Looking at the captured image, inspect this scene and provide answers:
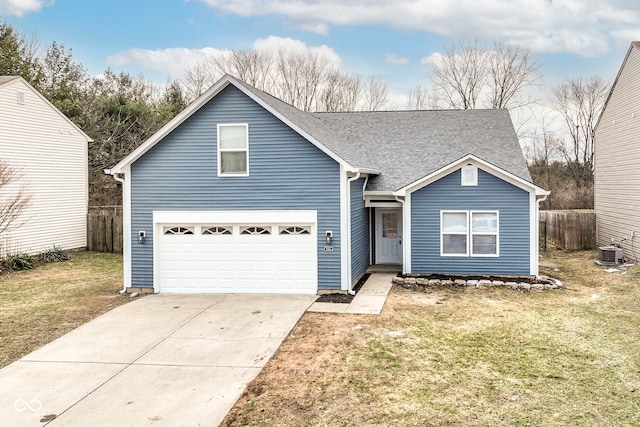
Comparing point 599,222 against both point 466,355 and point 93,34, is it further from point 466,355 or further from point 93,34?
point 93,34

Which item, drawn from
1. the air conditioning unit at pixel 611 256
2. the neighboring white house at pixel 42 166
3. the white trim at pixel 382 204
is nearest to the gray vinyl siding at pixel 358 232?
the white trim at pixel 382 204

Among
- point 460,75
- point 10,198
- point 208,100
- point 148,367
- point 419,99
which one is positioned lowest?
point 148,367

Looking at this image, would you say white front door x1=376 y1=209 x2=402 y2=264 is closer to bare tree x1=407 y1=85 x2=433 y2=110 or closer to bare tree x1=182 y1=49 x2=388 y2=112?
bare tree x1=182 y1=49 x2=388 y2=112

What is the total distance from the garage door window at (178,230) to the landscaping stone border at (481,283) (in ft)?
19.7

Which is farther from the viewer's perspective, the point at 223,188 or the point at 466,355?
the point at 223,188

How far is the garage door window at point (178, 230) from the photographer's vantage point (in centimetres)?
1314

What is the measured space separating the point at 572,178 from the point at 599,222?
1666 centimetres

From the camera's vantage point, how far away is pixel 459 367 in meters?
7.37

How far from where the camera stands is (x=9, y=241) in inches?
693

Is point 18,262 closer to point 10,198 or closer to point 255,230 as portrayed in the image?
point 10,198

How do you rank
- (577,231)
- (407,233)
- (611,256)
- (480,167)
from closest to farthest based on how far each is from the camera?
(480,167) → (407,233) → (611,256) → (577,231)

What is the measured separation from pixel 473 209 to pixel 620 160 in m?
8.14

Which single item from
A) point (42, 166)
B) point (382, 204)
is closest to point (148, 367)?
point (382, 204)

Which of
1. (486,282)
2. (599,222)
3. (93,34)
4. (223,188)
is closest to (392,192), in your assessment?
(486,282)
